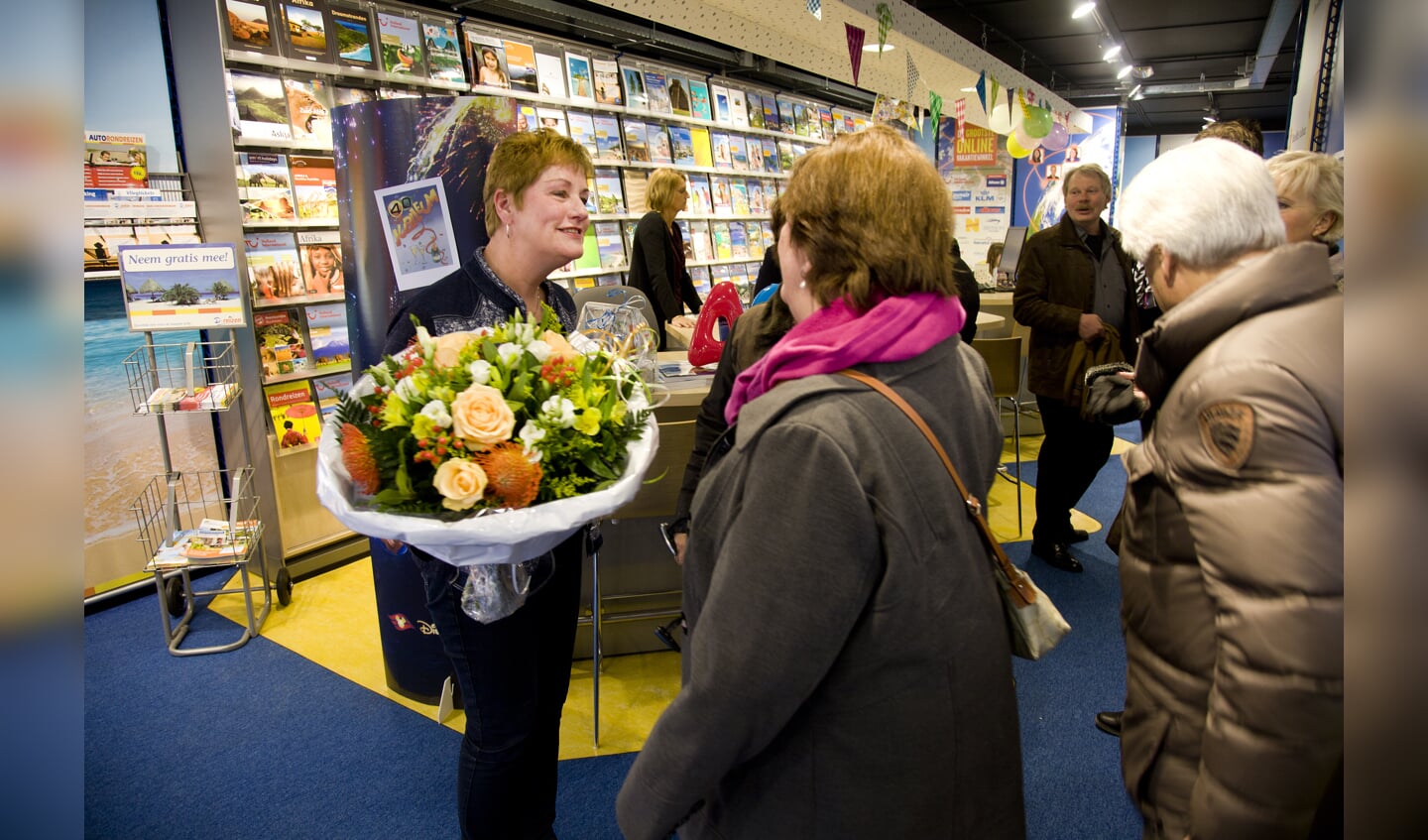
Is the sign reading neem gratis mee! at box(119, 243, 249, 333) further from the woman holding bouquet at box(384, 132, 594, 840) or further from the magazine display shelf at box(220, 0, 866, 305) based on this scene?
the woman holding bouquet at box(384, 132, 594, 840)

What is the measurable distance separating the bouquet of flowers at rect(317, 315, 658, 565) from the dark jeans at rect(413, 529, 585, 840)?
28cm

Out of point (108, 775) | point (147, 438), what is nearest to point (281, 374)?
point (147, 438)

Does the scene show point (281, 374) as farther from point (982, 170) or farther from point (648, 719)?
point (982, 170)

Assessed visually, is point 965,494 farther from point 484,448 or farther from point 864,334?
point 484,448

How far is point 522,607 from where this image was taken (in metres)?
1.76

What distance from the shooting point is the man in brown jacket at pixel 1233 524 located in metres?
1.09

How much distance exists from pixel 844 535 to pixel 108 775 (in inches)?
113

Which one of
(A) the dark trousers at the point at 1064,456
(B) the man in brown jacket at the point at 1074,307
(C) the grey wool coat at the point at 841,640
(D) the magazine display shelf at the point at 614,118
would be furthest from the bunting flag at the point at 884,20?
(C) the grey wool coat at the point at 841,640

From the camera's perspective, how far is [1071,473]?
13.0 ft

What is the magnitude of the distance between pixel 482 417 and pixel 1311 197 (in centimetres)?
209

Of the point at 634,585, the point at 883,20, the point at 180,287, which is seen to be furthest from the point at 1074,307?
the point at 180,287

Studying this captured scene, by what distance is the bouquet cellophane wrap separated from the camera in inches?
54.1

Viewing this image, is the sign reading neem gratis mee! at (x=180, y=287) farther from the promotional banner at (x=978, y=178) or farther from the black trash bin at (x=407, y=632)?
the promotional banner at (x=978, y=178)
